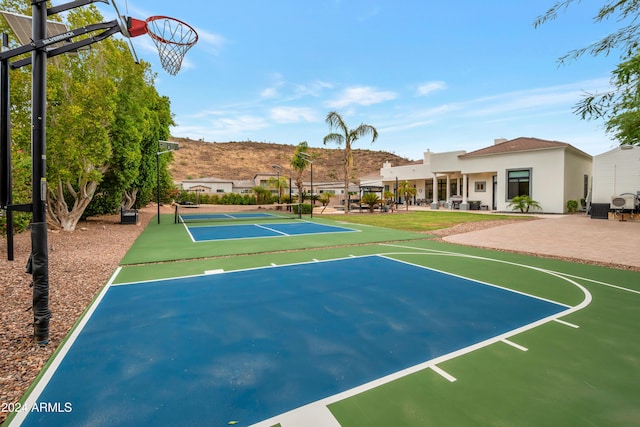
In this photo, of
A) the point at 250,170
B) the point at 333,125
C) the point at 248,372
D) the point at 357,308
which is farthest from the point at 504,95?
the point at 250,170

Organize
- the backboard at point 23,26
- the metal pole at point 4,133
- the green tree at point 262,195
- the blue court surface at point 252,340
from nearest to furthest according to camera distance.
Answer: the blue court surface at point 252,340 < the metal pole at point 4,133 < the backboard at point 23,26 < the green tree at point 262,195

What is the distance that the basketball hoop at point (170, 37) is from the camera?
18.7 feet

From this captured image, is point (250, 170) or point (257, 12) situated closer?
point (257, 12)

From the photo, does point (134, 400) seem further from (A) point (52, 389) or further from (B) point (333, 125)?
(B) point (333, 125)

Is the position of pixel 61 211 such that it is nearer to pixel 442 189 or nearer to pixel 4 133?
pixel 4 133

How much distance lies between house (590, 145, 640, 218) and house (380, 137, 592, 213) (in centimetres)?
240

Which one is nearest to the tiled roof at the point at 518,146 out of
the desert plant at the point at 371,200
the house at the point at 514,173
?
the house at the point at 514,173

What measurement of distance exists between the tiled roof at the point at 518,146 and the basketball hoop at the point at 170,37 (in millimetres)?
27255

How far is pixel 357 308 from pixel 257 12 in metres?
17.7

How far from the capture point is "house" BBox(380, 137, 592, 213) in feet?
82.6

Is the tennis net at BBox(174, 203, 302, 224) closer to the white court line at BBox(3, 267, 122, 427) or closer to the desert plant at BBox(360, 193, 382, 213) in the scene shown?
the desert plant at BBox(360, 193, 382, 213)

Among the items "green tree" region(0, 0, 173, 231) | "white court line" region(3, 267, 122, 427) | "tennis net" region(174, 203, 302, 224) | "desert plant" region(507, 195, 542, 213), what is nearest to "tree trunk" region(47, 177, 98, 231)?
"green tree" region(0, 0, 173, 231)

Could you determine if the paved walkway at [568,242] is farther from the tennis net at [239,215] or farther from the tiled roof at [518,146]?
the tiled roof at [518,146]

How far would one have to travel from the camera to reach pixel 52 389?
9.71ft
